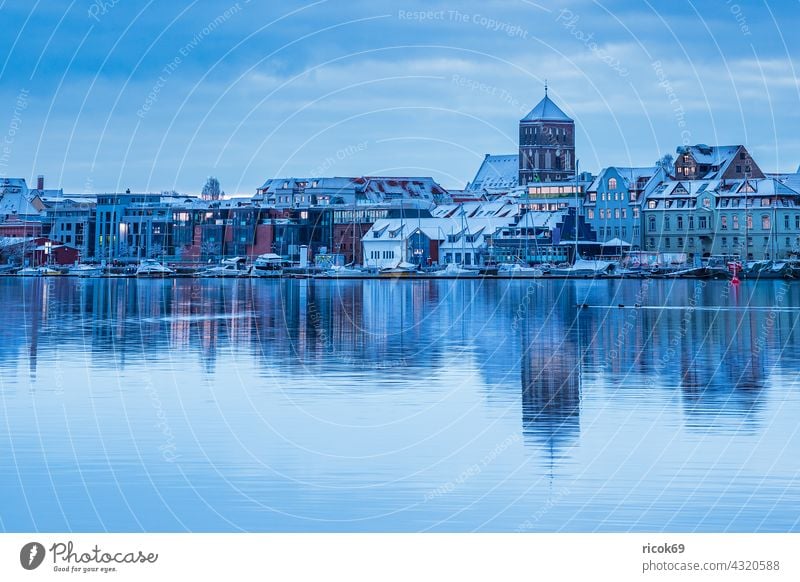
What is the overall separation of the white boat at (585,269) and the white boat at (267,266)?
2753 cm

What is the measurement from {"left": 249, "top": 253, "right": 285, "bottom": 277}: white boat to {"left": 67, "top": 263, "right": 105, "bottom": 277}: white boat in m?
15.2

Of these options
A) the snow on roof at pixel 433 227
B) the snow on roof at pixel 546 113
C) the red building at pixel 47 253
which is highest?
the snow on roof at pixel 546 113

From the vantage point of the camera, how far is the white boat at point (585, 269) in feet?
338

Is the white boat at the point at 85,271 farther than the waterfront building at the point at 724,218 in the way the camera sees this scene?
Yes

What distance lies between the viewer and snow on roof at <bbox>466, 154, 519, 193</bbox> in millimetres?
158250

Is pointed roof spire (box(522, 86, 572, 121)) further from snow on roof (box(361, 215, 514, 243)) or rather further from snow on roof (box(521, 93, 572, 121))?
snow on roof (box(361, 215, 514, 243))

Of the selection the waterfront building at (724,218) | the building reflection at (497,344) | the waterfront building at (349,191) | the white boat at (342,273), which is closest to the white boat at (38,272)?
the waterfront building at (349,191)

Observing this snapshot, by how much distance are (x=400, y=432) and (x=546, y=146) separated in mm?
136528

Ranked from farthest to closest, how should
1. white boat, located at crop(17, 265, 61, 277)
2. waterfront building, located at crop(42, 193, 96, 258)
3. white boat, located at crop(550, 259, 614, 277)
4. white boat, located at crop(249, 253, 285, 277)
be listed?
waterfront building, located at crop(42, 193, 96, 258), white boat, located at crop(17, 265, 61, 277), white boat, located at crop(249, 253, 285, 277), white boat, located at crop(550, 259, 614, 277)

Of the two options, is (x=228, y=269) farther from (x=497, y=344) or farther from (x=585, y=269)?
(x=497, y=344)

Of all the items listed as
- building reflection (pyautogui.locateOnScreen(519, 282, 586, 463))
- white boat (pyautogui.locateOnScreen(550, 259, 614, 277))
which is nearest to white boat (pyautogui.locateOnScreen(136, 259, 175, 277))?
white boat (pyautogui.locateOnScreen(550, 259, 614, 277))

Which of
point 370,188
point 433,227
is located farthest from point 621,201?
point 370,188

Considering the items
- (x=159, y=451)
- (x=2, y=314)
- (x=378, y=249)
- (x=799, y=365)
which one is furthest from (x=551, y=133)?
(x=159, y=451)

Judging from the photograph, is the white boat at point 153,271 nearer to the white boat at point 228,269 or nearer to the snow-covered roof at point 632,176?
the white boat at point 228,269
